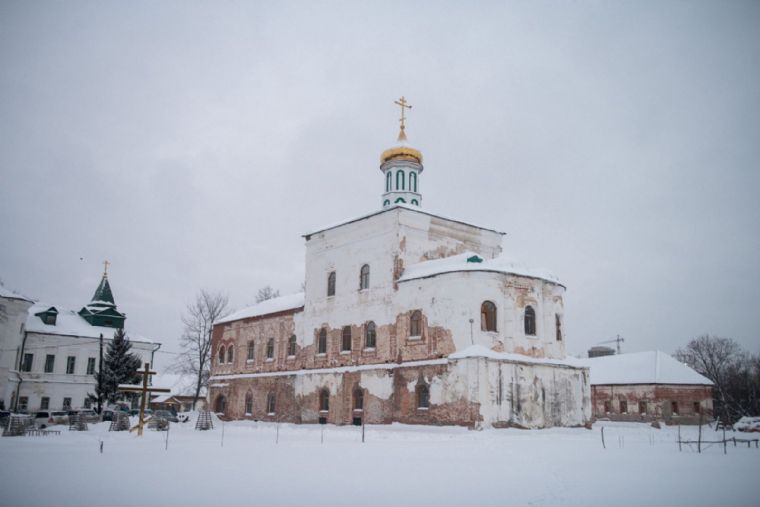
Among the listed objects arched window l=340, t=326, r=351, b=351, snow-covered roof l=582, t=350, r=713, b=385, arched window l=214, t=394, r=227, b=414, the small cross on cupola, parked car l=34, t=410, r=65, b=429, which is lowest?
parked car l=34, t=410, r=65, b=429

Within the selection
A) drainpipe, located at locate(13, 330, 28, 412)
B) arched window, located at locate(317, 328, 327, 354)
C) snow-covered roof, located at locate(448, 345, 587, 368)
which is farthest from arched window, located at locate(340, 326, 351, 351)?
drainpipe, located at locate(13, 330, 28, 412)

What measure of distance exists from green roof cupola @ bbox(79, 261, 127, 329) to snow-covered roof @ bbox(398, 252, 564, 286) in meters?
32.5

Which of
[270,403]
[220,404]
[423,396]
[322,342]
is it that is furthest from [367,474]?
[220,404]

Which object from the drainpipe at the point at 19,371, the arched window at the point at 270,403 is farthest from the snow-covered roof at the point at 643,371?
the drainpipe at the point at 19,371

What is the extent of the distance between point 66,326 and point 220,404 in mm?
17058

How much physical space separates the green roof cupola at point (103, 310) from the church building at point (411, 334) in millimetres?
19686

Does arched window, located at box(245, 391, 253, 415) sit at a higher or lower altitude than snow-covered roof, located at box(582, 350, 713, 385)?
lower

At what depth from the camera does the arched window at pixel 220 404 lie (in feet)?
121

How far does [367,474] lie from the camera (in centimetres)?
1109

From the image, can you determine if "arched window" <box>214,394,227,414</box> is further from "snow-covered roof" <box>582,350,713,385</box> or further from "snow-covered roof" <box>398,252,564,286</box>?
"snow-covered roof" <box>582,350,713,385</box>

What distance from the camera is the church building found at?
78.3 feet

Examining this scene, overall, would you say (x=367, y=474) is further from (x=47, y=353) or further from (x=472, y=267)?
(x=47, y=353)

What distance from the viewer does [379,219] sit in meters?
28.7

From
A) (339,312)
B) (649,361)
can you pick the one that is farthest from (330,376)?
(649,361)
